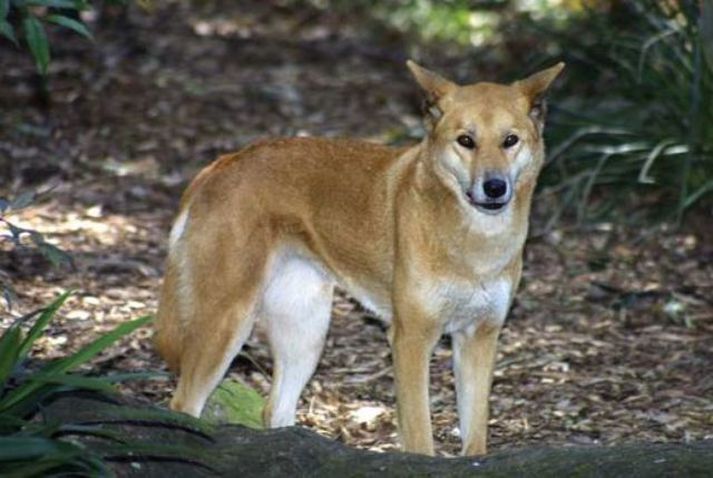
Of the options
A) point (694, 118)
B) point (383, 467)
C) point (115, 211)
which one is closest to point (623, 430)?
point (383, 467)

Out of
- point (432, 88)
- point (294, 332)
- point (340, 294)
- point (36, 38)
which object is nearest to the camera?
point (36, 38)

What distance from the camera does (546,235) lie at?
9.70 meters

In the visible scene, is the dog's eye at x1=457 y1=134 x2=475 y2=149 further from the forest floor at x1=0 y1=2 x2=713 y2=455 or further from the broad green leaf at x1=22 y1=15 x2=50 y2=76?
the broad green leaf at x1=22 y1=15 x2=50 y2=76

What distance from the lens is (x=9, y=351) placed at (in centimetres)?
468

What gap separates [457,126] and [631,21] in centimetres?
442

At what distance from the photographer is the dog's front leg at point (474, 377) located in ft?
20.7

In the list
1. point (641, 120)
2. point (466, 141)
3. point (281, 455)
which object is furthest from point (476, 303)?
point (641, 120)

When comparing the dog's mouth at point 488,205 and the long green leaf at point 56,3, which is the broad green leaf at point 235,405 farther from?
the long green leaf at point 56,3

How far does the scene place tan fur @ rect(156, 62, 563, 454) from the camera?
6137mm

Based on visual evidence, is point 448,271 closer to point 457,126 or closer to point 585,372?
point 457,126

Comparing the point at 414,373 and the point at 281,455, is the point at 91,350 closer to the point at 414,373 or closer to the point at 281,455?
the point at 281,455

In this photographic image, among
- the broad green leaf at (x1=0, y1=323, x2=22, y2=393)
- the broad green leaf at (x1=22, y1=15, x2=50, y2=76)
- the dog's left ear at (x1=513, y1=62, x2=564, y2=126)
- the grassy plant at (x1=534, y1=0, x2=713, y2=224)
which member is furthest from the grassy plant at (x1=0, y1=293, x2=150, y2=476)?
the grassy plant at (x1=534, y1=0, x2=713, y2=224)

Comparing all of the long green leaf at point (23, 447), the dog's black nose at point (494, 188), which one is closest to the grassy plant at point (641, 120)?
the dog's black nose at point (494, 188)

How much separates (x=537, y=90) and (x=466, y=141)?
38 centimetres
